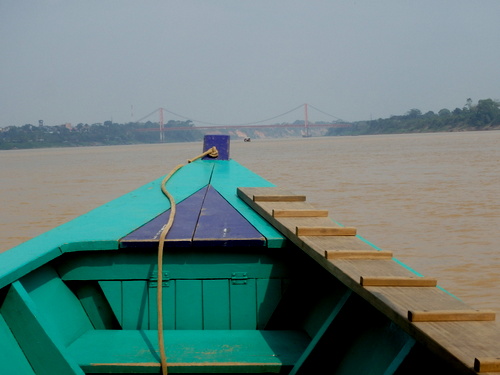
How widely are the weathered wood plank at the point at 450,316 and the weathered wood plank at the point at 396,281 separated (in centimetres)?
25

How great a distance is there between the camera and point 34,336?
1.73m

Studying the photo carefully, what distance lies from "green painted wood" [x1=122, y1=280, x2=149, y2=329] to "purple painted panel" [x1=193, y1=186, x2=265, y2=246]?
10.6 inches

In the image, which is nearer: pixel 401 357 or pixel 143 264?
pixel 401 357

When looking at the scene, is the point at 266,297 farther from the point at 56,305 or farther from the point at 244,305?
the point at 56,305

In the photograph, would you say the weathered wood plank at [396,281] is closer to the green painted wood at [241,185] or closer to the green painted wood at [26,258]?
the green painted wood at [241,185]

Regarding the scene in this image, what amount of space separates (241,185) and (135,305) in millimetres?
2020

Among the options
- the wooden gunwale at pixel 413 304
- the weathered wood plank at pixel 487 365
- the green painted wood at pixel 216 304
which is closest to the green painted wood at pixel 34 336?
the green painted wood at pixel 216 304

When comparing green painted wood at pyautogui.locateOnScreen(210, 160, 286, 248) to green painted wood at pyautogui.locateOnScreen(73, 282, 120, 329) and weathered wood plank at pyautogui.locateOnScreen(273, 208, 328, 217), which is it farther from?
green painted wood at pyautogui.locateOnScreen(73, 282, 120, 329)

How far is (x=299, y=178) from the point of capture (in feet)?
48.7

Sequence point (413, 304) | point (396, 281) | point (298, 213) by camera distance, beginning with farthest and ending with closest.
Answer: point (298, 213) < point (396, 281) < point (413, 304)

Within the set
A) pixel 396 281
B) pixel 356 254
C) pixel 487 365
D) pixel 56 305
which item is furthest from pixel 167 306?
pixel 487 365

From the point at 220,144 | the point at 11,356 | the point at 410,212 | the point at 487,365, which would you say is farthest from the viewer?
the point at 410,212

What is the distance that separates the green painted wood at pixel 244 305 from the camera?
7.12ft

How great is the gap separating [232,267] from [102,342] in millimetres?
508
